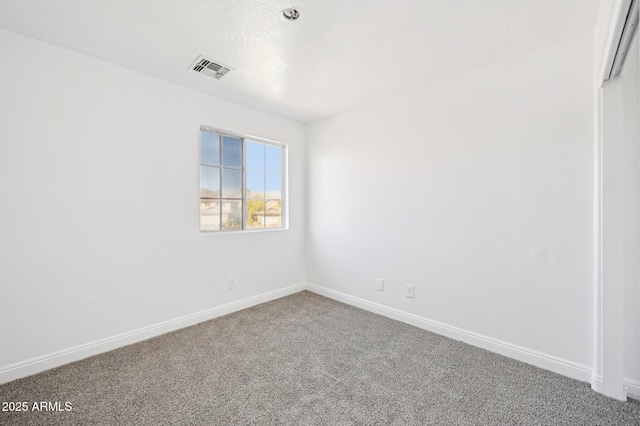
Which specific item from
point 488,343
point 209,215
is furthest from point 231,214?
point 488,343

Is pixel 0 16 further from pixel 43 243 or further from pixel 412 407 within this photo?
pixel 412 407

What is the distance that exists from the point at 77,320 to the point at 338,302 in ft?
8.30

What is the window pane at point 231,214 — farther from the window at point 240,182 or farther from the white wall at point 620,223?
the white wall at point 620,223

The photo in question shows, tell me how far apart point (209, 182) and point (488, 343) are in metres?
3.10

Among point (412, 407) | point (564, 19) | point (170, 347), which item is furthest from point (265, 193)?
point (564, 19)

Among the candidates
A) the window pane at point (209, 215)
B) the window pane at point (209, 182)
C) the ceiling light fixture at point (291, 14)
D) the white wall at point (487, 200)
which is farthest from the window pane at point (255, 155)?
the ceiling light fixture at point (291, 14)

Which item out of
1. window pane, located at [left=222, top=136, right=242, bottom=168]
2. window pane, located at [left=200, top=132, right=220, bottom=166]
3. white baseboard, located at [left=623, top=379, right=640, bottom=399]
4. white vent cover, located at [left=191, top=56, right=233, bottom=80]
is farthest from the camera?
window pane, located at [left=222, top=136, right=242, bottom=168]

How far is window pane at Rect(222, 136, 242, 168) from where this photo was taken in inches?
124

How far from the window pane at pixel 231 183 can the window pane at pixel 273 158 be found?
47 centimetres

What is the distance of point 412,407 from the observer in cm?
166

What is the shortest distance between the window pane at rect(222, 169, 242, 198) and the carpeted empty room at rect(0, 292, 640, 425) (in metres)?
1.52

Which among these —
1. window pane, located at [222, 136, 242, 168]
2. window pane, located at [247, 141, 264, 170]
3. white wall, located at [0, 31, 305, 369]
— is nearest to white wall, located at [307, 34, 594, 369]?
window pane, located at [247, 141, 264, 170]

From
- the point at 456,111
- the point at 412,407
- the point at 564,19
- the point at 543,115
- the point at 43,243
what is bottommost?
the point at 412,407

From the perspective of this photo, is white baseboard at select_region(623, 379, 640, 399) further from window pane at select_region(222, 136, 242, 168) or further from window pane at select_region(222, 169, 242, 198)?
window pane at select_region(222, 136, 242, 168)
